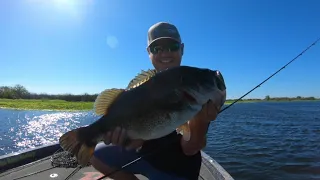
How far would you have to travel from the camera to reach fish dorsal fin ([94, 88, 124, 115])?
116 inches

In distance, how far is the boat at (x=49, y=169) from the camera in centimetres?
604

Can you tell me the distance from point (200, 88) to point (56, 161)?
5.81 meters

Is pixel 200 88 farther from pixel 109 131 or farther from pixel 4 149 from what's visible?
pixel 4 149

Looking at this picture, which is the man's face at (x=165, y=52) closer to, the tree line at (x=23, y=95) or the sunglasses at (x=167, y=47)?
the sunglasses at (x=167, y=47)

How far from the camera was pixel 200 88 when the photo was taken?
8.57 feet

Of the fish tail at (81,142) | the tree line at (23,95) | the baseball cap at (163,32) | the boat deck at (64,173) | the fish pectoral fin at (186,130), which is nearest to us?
the fish tail at (81,142)

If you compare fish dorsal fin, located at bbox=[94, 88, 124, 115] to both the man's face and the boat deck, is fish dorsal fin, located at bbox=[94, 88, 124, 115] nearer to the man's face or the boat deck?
A: the man's face

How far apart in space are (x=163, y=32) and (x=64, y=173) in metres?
4.43

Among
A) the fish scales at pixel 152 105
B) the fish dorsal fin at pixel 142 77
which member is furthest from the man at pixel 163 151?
the fish dorsal fin at pixel 142 77

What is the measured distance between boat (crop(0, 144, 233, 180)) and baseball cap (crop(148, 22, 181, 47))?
10.4 feet

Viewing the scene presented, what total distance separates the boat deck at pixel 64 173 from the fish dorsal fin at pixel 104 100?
3.31 metres

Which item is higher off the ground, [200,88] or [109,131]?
[200,88]

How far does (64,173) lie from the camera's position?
6.41m

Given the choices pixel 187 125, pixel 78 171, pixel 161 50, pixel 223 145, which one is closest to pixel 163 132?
pixel 187 125
